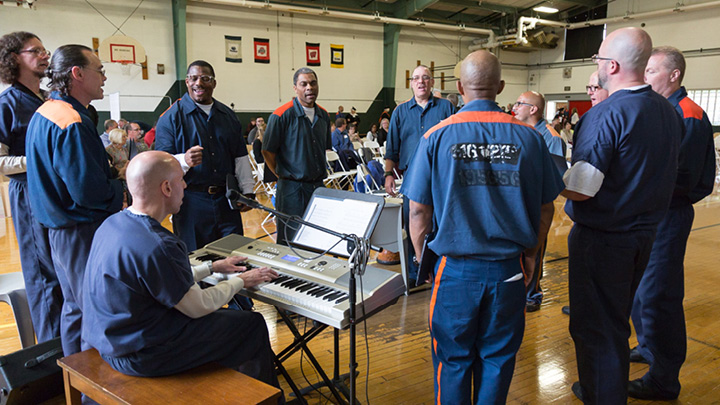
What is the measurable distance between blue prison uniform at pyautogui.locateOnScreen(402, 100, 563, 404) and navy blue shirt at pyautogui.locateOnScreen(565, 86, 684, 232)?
275 mm

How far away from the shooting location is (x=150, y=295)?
1718 mm

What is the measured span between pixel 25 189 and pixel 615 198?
2964 millimetres

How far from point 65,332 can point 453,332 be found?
6.51 ft

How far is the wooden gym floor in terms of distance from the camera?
262cm

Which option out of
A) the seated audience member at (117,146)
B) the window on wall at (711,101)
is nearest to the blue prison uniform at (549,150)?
the seated audience member at (117,146)

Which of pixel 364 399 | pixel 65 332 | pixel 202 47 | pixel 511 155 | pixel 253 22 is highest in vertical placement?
pixel 253 22

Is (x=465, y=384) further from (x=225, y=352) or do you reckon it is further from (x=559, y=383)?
(x=559, y=383)

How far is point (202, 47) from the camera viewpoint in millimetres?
12781

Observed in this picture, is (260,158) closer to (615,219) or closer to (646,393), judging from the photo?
(646,393)

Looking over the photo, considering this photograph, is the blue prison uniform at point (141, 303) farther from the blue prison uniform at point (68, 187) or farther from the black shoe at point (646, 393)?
the black shoe at point (646, 393)

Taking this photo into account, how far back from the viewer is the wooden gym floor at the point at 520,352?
2.62 m

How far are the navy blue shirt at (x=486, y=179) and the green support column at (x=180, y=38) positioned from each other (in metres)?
12.1

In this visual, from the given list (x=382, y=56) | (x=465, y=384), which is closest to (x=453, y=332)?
(x=465, y=384)

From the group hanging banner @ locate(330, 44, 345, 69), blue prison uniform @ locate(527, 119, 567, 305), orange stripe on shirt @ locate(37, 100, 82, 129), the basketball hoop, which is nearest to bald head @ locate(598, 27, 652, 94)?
blue prison uniform @ locate(527, 119, 567, 305)
